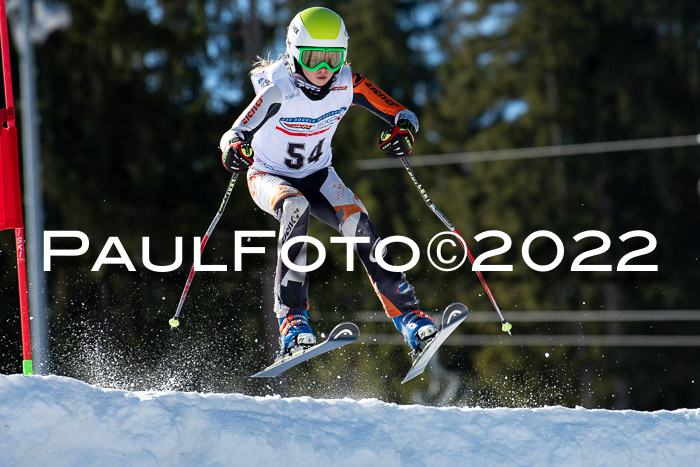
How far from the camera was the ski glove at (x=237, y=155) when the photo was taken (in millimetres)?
4969

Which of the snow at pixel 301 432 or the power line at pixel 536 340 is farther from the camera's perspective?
the power line at pixel 536 340

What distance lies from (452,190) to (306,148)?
16.1 metres

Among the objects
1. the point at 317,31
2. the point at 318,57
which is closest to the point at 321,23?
the point at 317,31

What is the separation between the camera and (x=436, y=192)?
71.1 feet

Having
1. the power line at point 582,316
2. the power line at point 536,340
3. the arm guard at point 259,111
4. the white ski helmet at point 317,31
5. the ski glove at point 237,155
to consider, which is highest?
the white ski helmet at point 317,31

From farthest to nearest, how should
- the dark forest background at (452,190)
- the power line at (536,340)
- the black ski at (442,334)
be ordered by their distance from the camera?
the dark forest background at (452,190) < the power line at (536,340) < the black ski at (442,334)

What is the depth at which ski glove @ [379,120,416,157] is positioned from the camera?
539cm

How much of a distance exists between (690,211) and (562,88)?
341cm

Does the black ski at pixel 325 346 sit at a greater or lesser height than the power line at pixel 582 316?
greater

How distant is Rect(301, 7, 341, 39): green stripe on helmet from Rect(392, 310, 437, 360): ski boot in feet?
4.91

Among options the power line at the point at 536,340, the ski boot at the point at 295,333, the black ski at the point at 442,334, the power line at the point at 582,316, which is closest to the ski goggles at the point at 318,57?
the ski boot at the point at 295,333

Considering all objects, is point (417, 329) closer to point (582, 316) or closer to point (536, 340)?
point (536, 340)

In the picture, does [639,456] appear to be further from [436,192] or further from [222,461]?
[436,192]

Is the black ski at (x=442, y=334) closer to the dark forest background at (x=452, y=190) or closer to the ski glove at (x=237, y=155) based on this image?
the ski glove at (x=237, y=155)
